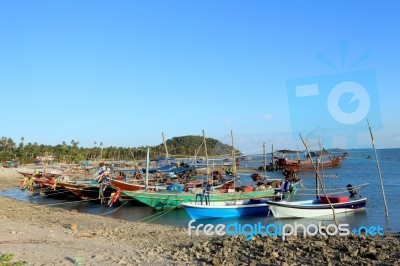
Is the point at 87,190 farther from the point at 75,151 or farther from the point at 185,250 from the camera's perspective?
the point at 75,151

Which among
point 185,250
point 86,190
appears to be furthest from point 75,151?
point 185,250

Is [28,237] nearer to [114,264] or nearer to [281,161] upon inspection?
[114,264]

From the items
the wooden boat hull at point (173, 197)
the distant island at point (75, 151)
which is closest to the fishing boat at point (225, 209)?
the wooden boat hull at point (173, 197)

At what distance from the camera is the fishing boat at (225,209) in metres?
19.0

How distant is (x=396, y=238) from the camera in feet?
40.4

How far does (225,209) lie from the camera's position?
19531 mm

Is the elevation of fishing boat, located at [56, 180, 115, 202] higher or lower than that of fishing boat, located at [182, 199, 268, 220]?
higher

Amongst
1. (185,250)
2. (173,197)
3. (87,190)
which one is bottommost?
(185,250)

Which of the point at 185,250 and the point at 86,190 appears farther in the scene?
the point at 86,190

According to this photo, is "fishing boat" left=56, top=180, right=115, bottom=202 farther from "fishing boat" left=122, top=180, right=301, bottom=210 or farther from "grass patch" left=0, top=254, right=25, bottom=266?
"grass patch" left=0, top=254, right=25, bottom=266

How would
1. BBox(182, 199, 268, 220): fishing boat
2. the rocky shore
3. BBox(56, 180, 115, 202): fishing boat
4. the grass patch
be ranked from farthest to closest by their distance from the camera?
BBox(56, 180, 115, 202): fishing boat, BBox(182, 199, 268, 220): fishing boat, the rocky shore, the grass patch

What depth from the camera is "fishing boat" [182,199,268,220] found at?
1904cm

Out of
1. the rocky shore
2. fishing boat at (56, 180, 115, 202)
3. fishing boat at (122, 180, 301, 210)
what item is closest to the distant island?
fishing boat at (56, 180, 115, 202)

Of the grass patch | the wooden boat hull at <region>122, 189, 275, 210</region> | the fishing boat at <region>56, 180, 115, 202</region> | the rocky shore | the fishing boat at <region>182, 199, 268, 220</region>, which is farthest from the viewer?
the fishing boat at <region>56, 180, 115, 202</region>
